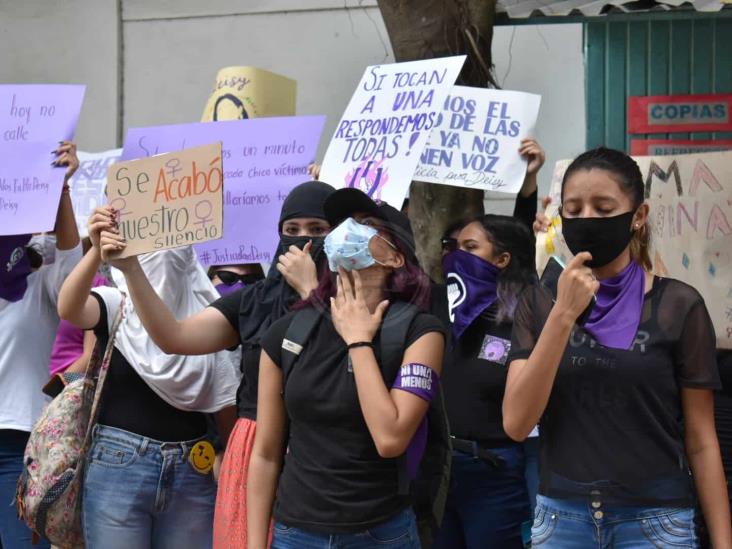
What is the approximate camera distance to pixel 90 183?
630cm

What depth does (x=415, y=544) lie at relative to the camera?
3.11 metres

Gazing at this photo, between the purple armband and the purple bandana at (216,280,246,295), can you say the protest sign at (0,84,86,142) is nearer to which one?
the purple bandana at (216,280,246,295)

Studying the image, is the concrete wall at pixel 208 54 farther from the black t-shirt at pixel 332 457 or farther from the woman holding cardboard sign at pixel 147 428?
the black t-shirt at pixel 332 457

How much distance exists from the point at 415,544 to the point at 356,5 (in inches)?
235

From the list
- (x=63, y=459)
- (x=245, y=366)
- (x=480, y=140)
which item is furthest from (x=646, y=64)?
(x=63, y=459)

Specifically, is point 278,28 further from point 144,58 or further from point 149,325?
point 149,325

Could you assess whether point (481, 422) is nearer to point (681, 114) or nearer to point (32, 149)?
point (32, 149)

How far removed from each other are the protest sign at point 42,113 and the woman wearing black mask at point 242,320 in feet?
4.07

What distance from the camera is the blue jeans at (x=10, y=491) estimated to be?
14.8 ft

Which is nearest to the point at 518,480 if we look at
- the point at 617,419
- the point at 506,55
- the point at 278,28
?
the point at 617,419

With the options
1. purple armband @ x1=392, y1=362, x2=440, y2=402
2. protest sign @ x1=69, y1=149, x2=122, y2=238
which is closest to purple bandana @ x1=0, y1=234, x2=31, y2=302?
protest sign @ x1=69, y1=149, x2=122, y2=238

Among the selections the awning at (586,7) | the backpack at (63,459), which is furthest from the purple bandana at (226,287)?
the awning at (586,7)

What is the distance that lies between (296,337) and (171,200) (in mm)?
749

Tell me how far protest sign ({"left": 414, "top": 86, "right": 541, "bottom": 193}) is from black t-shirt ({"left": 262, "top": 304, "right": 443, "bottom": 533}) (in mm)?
1641
